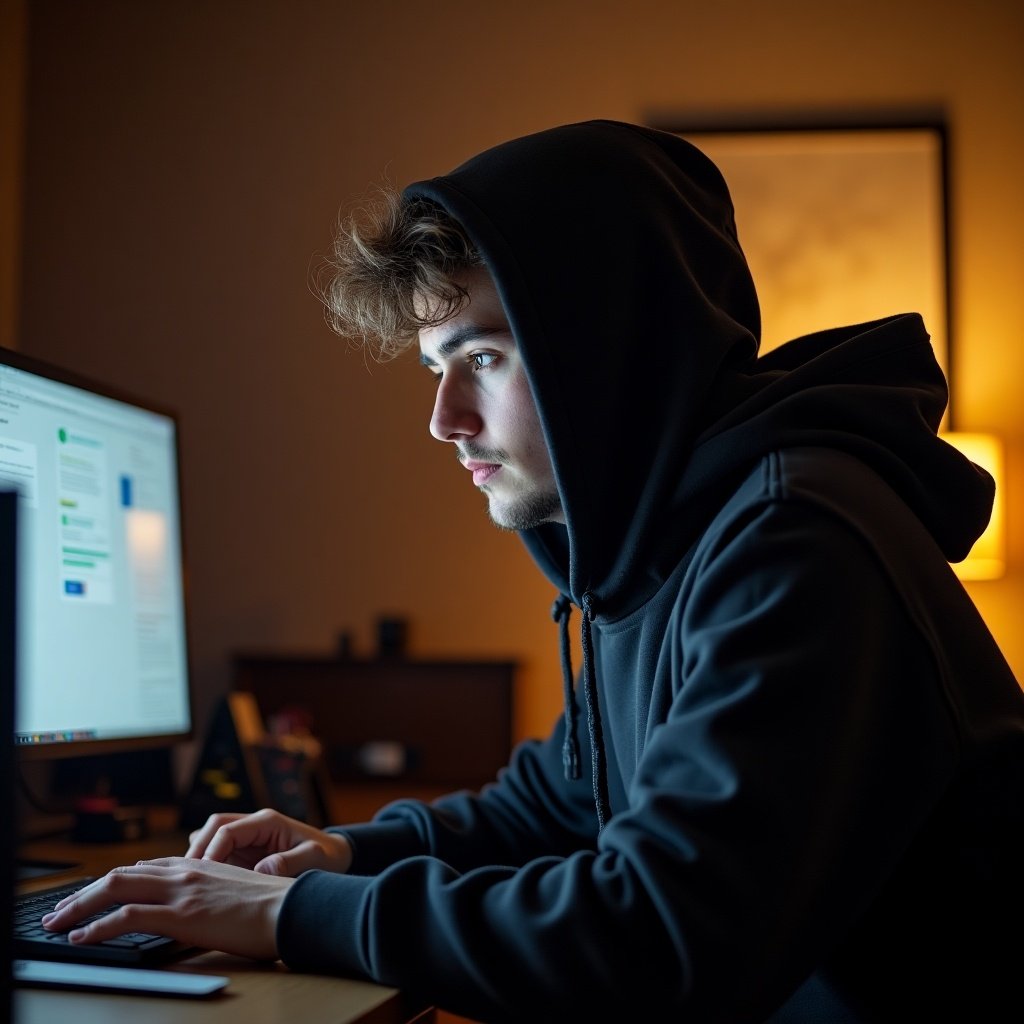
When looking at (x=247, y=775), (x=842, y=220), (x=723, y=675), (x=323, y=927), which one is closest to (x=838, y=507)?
(x=723, y=675)

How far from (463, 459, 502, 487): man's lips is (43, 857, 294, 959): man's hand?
550 mm

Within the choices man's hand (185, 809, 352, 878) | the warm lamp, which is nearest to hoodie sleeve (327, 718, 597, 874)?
man's hand (185, 809, 352, 878)

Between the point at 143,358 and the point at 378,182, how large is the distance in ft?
2.55

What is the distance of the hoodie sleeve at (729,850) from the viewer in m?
0.72

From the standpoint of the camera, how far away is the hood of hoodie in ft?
3.36

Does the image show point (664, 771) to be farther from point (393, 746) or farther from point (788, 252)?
point (788, 252)

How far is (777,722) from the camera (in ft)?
2.47

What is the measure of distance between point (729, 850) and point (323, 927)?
0.29 metres

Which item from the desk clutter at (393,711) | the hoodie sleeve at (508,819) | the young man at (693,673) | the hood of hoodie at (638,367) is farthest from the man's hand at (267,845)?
the desk clutter at (393,711)

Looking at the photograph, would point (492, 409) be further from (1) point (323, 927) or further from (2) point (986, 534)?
(2) point (986, 534)

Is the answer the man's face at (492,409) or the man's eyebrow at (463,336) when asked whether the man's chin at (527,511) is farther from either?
the man's eyebrow at (463,336)

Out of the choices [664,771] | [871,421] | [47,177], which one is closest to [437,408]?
[871,421]

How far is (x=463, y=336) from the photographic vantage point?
1.25 meters

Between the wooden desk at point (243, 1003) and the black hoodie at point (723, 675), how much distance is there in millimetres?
20
